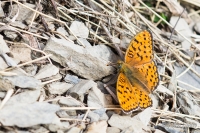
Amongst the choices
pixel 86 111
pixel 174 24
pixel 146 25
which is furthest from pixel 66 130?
pixel 174 24

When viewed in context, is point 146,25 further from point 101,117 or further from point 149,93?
point 101,117

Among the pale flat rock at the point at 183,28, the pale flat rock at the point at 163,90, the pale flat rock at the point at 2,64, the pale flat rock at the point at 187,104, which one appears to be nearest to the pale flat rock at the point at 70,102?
the pale flat rock at the point at 2,64

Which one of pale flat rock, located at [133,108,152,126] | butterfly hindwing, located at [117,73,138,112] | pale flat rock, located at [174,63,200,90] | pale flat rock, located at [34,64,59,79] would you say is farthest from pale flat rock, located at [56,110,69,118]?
pale flat rock, located at [174,63,200,90]

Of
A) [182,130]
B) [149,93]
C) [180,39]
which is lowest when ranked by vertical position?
[182,130]

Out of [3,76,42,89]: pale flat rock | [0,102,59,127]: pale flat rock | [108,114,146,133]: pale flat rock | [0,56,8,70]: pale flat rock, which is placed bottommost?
[108,114,146,133]: pale flat rock

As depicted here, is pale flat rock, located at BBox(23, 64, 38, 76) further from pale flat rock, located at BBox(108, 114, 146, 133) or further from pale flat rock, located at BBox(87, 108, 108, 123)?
pale flat rock, located at BBox(108, 114, 146, 133)

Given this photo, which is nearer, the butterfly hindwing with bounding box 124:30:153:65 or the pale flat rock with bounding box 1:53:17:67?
the pale flat rock with bounding box 1:53:17:67
